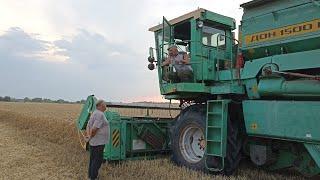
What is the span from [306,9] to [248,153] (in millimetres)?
2808

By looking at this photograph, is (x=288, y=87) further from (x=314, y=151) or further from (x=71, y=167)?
(x=71, y=167)

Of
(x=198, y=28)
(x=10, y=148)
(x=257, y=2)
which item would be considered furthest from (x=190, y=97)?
(x=10, y=148)

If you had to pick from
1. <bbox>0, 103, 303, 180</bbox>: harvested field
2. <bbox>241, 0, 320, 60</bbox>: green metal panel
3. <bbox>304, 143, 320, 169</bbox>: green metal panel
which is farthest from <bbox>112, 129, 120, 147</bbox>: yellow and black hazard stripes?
<bbox>304, 143, 320, 169</bbox>: green metal panel

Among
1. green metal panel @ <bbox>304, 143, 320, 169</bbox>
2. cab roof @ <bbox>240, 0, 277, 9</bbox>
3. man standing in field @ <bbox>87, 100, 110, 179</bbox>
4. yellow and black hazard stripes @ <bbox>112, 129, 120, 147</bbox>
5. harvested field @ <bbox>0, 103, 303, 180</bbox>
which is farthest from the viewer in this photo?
yellow and black hazard stripes @ <bbox>112, 129, 120, 147</bbox>

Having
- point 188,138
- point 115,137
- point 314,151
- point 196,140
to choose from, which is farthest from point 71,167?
point 314,151

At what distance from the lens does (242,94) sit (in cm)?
785

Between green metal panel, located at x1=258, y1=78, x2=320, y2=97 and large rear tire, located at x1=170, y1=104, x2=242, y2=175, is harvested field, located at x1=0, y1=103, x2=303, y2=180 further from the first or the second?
green metal panel, located at x1=258, y1=78, x2=320, y2=97

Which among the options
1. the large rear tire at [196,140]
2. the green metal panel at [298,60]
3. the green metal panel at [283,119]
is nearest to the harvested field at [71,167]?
the large rear tire at [196,140]

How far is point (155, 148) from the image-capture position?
9898 millimetres

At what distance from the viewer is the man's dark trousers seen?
7.46 metres

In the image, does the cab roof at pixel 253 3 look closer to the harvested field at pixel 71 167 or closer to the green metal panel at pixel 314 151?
the green metal panel at pixel 314 151

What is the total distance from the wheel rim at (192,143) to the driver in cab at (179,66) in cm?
100

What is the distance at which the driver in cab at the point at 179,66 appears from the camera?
8.61m

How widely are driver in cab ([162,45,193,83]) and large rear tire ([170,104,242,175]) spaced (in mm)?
622
